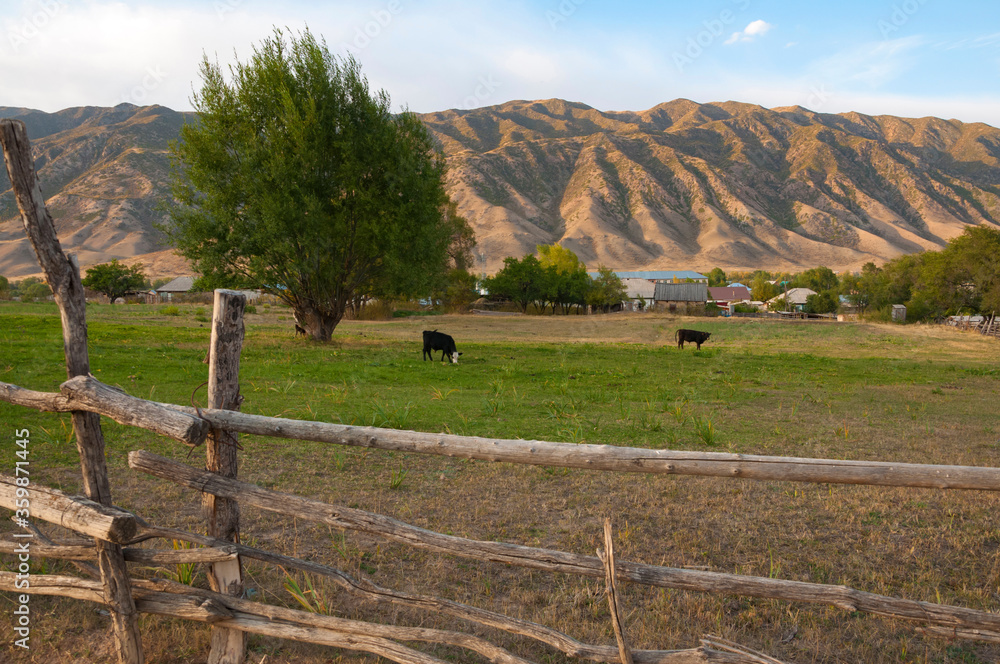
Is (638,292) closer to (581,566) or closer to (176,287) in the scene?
(176,287)

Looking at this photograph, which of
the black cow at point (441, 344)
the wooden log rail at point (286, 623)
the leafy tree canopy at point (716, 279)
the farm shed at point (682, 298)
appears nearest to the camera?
the wooden log rail at point (286, 623)

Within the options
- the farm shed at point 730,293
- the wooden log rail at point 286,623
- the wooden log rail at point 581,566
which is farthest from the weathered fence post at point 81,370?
the farm shed at point 730,293

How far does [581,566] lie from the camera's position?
130 inches

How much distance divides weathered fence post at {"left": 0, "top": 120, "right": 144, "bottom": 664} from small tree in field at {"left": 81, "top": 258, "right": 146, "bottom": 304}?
7620 cm

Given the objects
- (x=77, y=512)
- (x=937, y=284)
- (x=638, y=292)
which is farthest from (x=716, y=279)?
(x=77, y=512)

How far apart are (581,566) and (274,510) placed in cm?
201

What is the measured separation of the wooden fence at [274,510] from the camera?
10.3ft

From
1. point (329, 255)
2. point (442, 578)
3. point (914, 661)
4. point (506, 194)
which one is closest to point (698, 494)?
point (914, 661)

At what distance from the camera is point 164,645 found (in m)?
3.79

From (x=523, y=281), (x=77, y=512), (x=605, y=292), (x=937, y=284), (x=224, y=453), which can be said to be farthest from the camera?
(x=605, y=292)

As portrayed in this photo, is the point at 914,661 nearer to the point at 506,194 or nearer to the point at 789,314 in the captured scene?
the point at 789,314

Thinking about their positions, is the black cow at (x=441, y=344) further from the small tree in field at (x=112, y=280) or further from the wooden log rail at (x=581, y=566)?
the small tree in field at (x=112, y=280)

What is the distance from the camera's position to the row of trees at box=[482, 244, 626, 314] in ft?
236

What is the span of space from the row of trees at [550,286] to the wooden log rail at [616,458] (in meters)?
68.2
